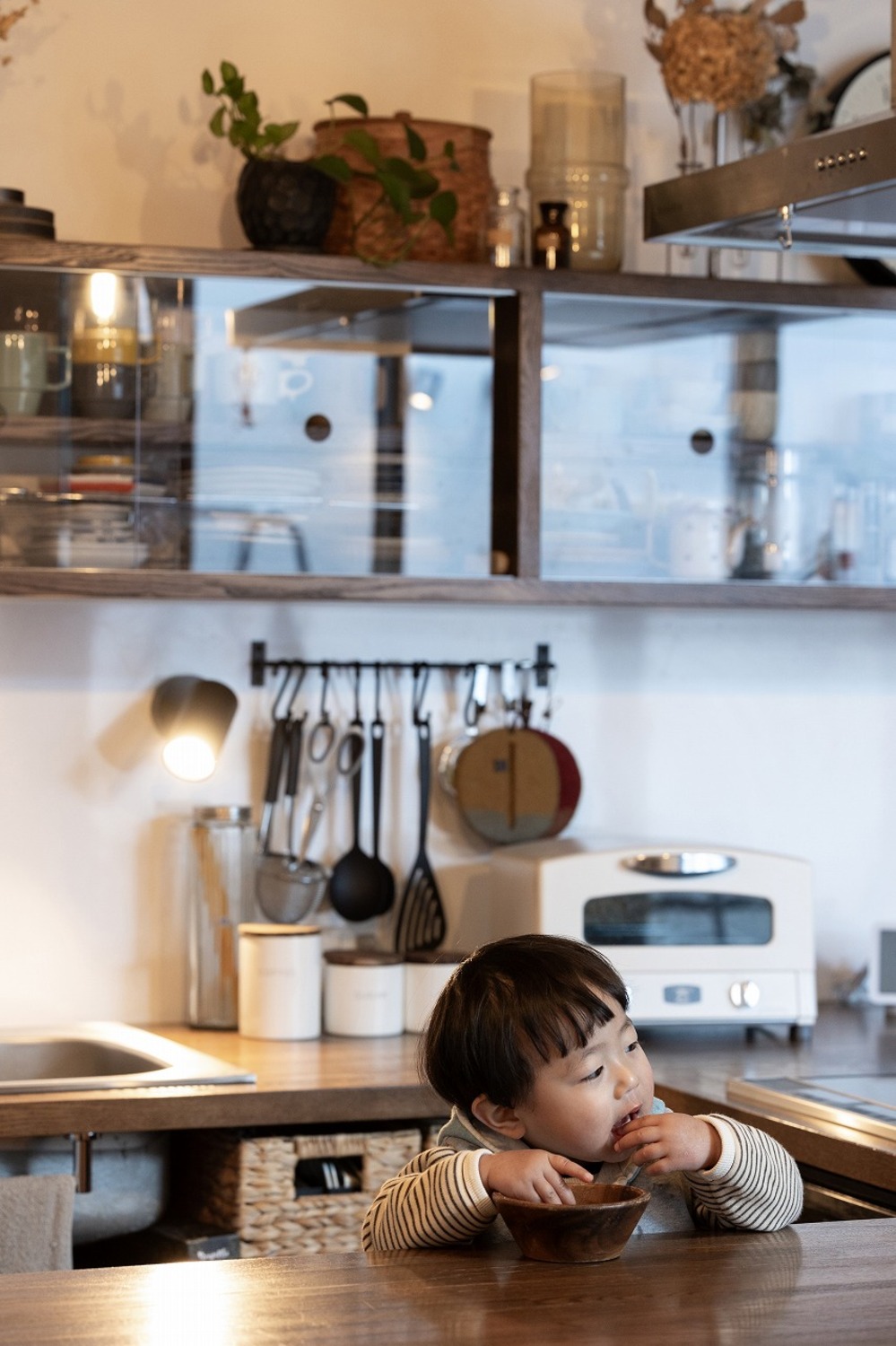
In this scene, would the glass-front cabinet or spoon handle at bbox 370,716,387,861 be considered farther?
spoon handle at bbox 370,716,387,861

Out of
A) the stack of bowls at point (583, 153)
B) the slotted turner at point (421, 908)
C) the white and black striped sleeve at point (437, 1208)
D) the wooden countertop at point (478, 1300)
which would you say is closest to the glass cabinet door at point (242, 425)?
the stack of bowls at point (583, 153)

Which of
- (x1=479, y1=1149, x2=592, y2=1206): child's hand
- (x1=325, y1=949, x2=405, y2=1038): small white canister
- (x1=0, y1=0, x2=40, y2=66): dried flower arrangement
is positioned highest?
(x1=0, y1=0, x2=40, y2=66): dried flower arrangement

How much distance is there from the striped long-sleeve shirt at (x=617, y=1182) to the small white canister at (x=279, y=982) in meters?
1.06

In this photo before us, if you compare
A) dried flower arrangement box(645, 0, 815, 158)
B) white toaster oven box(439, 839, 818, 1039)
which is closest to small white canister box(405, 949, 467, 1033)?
white toaster oven box(439, 839, 818, 1039)

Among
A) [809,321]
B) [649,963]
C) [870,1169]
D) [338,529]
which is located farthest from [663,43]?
[870,1169]

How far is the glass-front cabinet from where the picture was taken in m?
2.49

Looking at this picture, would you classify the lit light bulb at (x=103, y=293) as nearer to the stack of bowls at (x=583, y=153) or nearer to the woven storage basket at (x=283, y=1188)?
the stack of bowls at (x=583, y=153)

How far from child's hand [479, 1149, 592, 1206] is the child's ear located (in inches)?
3.8

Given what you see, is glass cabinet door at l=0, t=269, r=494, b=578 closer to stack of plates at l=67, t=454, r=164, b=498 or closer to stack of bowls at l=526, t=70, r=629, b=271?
stack of plates at l=67, t=454, r=164, b=498

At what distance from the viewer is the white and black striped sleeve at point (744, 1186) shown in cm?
145

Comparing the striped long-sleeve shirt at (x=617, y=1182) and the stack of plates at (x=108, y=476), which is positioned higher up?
the stack of plates at (x=108, y=476)

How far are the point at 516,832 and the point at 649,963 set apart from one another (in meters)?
0.37

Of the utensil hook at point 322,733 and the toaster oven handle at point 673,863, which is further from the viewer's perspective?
the utensil hook at point 322,733

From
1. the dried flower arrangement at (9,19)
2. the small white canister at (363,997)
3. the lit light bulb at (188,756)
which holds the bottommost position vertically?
the small white canister at (363,997)
